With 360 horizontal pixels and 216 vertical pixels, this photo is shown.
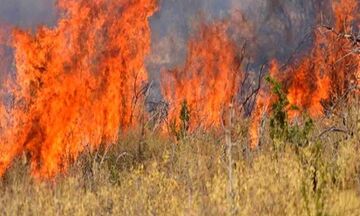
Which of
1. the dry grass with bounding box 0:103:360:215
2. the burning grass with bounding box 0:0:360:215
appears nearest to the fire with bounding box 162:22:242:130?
the burning grass with bounding box 0:0:360:215

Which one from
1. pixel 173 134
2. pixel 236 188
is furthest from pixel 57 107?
pixel 236 188

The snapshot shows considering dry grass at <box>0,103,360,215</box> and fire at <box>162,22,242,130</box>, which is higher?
fire at <box>162,22,242,130</box>

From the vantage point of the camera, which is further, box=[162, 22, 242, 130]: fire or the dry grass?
box=[162, 22, 242, 130]: fire

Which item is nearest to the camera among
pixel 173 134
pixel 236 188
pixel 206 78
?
pixel 236 188

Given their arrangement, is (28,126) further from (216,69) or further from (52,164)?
(216,69)

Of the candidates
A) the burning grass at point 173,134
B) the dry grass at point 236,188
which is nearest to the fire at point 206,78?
the burning grass at point 173,134

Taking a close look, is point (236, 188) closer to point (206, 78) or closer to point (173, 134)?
point (173, 134)

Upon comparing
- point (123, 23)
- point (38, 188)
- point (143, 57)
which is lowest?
point (38, 188)

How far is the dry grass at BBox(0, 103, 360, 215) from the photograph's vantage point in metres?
8.47

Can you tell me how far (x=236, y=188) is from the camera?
8805mm

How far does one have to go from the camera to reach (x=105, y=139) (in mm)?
21922

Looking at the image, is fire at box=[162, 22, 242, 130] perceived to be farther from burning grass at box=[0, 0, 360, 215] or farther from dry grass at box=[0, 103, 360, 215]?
dry grass at box=[0, 103, 360, 215]

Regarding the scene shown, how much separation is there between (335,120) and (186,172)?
12.5 ft

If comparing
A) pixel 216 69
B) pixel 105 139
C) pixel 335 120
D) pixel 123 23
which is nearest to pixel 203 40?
pixel 216 69
